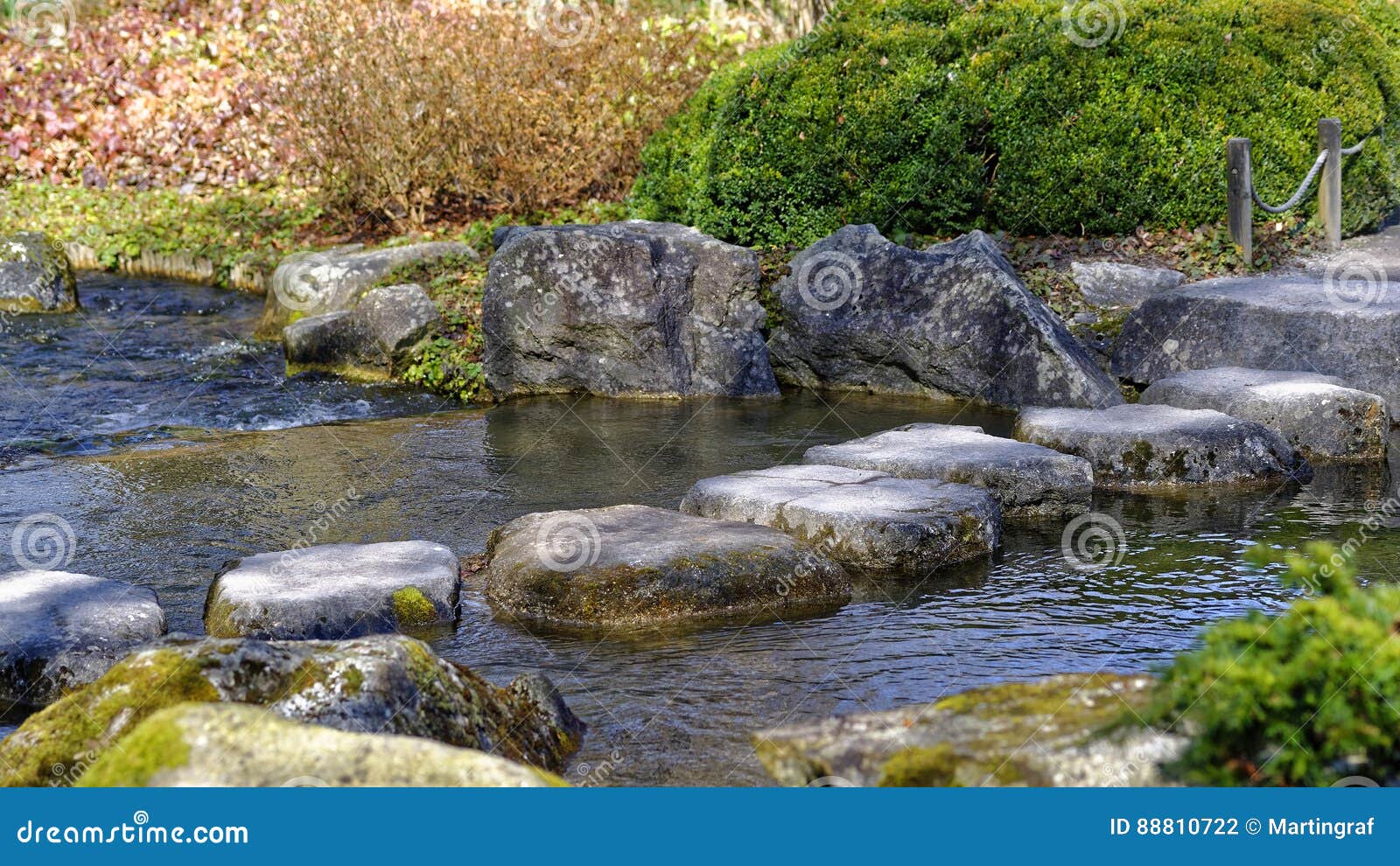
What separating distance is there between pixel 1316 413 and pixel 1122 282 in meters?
2.70

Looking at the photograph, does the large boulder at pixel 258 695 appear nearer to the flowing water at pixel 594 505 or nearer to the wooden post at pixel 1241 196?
the flowing water at pixel 594 505

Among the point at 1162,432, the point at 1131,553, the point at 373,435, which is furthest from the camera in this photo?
the point at 373,435

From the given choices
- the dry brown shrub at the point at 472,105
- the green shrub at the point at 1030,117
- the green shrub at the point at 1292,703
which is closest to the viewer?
the green shrub at the point at 1292,703

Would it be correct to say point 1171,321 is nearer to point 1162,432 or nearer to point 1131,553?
point 1162,432

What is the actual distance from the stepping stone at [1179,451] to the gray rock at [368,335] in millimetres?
4874

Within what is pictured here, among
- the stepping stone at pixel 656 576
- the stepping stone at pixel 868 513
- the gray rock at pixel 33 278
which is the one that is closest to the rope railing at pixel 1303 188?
the stepping stone at pixel 868 513

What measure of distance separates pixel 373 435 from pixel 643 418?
1710mm

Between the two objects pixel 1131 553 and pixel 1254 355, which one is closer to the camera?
pixel 1131 553

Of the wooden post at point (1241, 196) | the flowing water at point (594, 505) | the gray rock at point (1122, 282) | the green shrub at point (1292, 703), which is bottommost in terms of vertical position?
the flowing water at point (594, 505)

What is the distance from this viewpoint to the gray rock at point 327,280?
11.4 m

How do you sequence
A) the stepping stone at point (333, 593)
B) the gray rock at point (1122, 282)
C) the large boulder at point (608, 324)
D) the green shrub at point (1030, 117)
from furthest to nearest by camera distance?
1. the green shrub at point (1030, 117)
2. the gray rock at point (1122, 282)
3. the large boulder at point (608, 324)
4. the stepping stone at point (333, 593)

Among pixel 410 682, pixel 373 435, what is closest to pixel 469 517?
pixel 373 435

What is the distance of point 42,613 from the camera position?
4.88 meters

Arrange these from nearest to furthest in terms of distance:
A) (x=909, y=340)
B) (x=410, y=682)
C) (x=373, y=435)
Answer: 1. (x=410, y=682)
2. (x=373, y=435)
3. (x=909, y=340)
